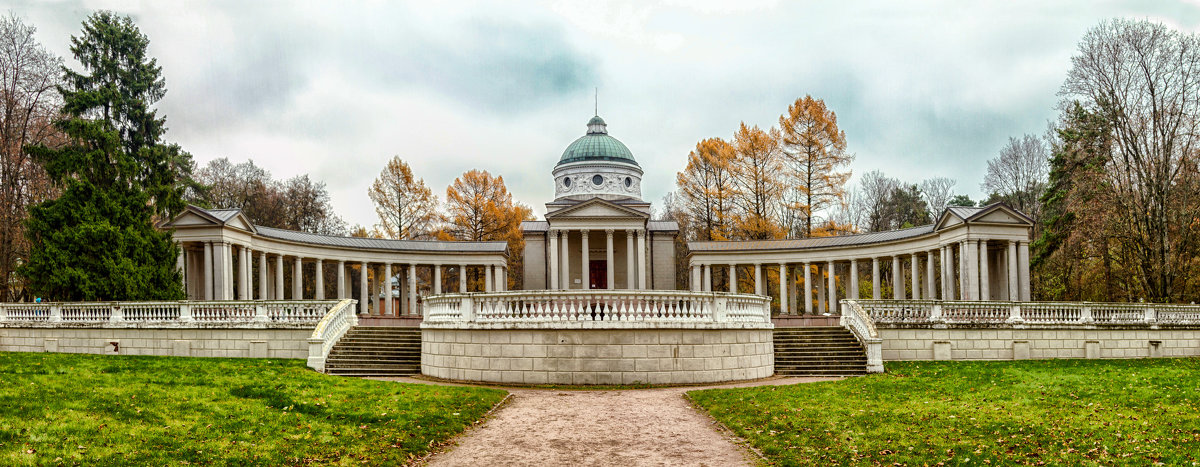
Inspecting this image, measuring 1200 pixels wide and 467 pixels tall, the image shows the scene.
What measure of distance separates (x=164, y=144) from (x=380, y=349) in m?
22.2

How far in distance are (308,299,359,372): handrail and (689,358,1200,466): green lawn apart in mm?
11093

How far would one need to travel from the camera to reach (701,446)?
38.7 feet

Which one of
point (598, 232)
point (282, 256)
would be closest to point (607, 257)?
point (598, 232)

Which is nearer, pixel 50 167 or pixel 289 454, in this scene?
pixel 289 454

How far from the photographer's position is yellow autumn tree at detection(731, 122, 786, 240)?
5312 centimetres

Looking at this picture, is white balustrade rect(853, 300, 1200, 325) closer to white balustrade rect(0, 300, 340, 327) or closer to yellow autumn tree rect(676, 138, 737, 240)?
white balustrade rect(0, 300, 340, 327)

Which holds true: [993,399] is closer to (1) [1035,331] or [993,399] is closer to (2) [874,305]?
(2) [874,305]

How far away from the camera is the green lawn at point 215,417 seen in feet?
32.6

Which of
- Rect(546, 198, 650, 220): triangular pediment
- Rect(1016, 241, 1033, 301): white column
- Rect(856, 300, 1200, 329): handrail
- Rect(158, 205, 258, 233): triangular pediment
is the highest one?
Rect(546, 198, 650, 220): triangular pediment

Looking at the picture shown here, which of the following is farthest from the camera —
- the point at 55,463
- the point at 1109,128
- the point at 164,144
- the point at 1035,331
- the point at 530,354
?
the point at 164,144

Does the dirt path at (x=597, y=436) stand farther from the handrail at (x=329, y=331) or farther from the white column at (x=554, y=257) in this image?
the white column at (x=554, y=257)

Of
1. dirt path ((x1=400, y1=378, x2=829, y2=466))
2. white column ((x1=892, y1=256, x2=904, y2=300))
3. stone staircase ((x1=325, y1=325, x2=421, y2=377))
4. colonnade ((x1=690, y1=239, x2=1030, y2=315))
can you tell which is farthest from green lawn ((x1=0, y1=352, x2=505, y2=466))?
white column ((x1=892, y1=256, x2=904, y2=300))

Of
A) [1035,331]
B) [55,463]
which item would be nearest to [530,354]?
[55,463]

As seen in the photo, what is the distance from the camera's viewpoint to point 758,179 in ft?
174
